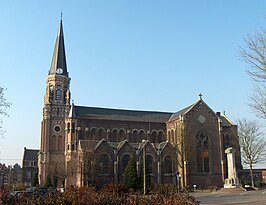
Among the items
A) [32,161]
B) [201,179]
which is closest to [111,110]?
[201,179]

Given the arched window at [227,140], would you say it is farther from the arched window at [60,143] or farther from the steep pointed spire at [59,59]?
the steep pointed spire at [59,59]

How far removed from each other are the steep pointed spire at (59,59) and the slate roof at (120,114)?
A: 391 inches

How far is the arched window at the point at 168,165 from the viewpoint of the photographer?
219 feet

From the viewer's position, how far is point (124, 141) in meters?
65.4

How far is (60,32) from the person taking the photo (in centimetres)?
7888

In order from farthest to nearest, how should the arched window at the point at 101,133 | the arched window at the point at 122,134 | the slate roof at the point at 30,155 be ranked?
the slate roof at the point at 30,155 → the arched window at the point at 122,134 → the arched window at the point at 101,133

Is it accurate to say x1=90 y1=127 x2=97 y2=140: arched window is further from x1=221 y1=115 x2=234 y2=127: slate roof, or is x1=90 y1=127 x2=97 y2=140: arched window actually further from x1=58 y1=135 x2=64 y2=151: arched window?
x1=221 y1=115 x2=234 y2=127: slate roof

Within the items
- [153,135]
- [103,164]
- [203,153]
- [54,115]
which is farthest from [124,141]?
[203,153]

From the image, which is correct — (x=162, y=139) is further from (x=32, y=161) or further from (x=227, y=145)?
→ (x=32, y=161)

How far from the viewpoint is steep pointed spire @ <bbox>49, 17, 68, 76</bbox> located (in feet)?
245

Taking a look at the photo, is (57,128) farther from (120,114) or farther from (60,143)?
(120,114)

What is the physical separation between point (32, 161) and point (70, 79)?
3481cm

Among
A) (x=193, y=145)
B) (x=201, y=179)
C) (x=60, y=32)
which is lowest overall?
(x=201, y=179)

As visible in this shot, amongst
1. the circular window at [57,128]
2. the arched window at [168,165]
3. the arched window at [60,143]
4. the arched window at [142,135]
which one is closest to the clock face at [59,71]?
the circular window at [57,128]
